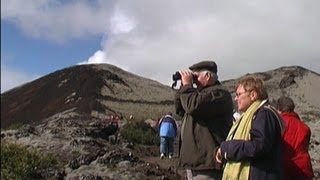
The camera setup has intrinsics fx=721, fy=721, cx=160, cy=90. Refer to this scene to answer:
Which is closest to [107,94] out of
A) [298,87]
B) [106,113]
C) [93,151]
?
[106,113]

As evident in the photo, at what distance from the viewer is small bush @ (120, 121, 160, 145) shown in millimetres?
22938

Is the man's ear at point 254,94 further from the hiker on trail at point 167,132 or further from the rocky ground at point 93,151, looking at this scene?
the hiker on trail at point 167,132

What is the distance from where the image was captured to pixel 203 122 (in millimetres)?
6270

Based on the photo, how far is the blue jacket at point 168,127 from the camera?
16984mm

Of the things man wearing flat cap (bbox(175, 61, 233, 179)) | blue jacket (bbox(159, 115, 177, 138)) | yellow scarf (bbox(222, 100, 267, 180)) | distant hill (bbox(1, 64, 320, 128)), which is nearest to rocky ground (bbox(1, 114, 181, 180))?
blue jacket (bbox(159, 115, 177, 138))

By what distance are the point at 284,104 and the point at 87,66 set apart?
2068 cm

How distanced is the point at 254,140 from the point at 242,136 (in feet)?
0.58

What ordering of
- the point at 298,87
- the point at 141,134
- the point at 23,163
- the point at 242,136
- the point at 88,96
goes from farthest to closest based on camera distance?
the point at 88,96 → the point at 141,134 → the point at 23,163 → the point at 298,87 → the point at 242,136

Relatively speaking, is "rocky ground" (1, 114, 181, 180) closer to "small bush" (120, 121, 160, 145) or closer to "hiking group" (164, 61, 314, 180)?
"small bush" (120, 121, 160, 145)

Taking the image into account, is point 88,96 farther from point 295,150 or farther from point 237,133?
point 237,133

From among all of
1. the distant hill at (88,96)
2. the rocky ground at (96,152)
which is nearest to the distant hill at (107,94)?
the distant hill at (88,96)

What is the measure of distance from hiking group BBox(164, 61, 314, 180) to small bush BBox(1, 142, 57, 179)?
902 cm

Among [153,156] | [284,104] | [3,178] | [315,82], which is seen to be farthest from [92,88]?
[284,104]

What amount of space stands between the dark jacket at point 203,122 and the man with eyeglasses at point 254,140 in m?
0.39
